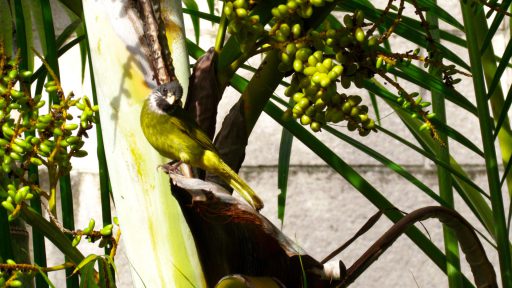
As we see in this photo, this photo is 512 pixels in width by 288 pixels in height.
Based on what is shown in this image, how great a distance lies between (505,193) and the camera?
4.86 feet

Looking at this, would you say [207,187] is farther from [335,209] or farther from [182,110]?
[335,209]

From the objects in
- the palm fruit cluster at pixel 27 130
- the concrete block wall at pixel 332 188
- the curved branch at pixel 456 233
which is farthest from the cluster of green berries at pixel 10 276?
the concrete block wall at pixel 332 188

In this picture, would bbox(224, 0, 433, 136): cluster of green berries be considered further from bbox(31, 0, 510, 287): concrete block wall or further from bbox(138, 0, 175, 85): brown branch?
bbox(31, 0, 510, 287): concrete block wall

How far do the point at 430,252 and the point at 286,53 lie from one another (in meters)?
0.25

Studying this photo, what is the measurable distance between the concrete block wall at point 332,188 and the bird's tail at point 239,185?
3.58 feet

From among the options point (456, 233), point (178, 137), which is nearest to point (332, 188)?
point (456, 233)

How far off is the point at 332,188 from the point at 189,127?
1.13m

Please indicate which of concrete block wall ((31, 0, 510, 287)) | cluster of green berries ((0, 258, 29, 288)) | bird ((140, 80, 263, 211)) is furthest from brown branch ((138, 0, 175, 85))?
concrete block wall ((31, 0, 510, 287))

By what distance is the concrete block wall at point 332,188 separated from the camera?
1.50 metres

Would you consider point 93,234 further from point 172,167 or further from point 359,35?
point 359,35

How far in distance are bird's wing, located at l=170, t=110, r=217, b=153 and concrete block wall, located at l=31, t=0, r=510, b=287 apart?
3.57 ft

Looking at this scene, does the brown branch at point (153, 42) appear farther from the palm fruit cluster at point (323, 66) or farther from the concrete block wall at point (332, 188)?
the concrete block wall at point (332, 188)

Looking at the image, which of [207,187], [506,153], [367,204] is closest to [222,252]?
[207,187]

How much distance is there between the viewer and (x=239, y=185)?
404 mm
